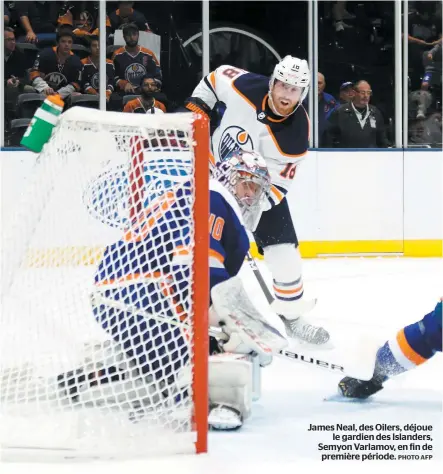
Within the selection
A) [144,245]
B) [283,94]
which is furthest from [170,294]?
[283,94]

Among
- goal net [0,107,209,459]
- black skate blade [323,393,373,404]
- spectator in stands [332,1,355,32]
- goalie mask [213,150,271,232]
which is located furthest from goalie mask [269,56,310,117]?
spectator in stands [332,1,355,32]

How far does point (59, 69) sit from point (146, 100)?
58cm

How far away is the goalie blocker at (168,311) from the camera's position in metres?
2.34

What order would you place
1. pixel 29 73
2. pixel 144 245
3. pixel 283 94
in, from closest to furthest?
pixel 144 245
pixel 283 94
pixel 29 73

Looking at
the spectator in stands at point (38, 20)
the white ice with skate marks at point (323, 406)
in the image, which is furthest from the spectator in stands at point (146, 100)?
the white ice with skate marks at point (323, 406)

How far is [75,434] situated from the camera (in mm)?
2287

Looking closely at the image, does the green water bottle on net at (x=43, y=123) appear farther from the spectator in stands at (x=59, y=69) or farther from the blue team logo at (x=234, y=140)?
the spectator in stands at (x=59, y=69)

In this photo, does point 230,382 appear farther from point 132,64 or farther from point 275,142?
point 132,64

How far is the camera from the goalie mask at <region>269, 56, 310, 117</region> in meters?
3.61

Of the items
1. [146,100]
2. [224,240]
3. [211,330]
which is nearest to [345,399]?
[211,330]

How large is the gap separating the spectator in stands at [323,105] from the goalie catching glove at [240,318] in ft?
14.2

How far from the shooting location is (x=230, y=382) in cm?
250

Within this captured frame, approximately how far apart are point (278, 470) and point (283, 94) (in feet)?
5.99

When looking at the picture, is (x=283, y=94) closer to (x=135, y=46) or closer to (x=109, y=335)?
(x=109, y=335)
